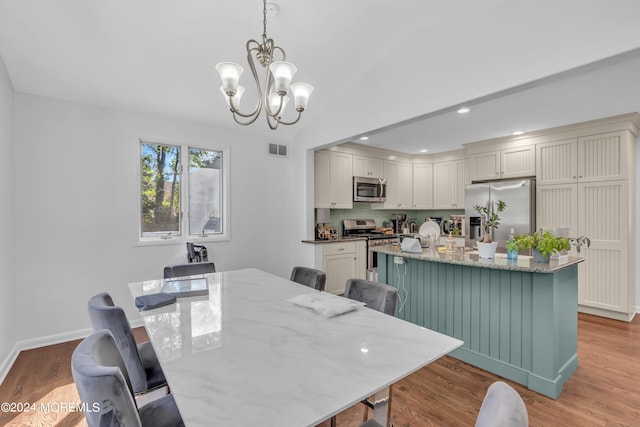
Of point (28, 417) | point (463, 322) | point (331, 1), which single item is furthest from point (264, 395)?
point (331, 1)

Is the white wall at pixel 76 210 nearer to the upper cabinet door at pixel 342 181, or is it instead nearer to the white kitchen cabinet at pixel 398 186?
the upper cabinet door at pixel 342 181

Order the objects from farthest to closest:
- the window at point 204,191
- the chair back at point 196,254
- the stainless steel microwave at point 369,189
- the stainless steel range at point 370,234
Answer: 1. the stainless steel microwave at point 369,189
2. the stainless steel range at point 370,234
3. the window at point 204,191
4. the chair back at point 196,254

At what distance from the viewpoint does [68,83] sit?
2842 mm

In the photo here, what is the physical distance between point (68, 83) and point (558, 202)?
606cm

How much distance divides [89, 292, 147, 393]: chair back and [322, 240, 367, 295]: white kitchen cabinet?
3088mm

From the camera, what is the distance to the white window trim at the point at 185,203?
3449 millimetres

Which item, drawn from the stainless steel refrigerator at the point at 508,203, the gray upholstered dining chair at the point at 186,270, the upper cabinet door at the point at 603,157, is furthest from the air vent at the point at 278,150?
the upper cabinet door at the point at 603,157

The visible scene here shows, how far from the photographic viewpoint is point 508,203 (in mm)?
4430

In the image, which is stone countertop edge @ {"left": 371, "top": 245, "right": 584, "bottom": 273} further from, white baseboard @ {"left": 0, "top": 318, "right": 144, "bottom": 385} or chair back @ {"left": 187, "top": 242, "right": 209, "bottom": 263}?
white baseboard @ {"left": 0, "top": 318, "right": 144, "bottom": 385}

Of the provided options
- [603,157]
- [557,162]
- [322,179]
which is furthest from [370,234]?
[603,157]

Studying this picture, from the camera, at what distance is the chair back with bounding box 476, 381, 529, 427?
0.63 metres

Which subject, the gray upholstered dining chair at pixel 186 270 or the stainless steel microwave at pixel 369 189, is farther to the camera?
the stainless steel microwave at pixel 369 189

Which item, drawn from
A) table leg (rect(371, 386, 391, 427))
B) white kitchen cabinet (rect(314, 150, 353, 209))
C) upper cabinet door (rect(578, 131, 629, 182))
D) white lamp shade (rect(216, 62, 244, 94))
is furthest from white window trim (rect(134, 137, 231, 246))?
upper cabinet door (rect(578, 131, 629, 182))

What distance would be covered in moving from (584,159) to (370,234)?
10.7ft
